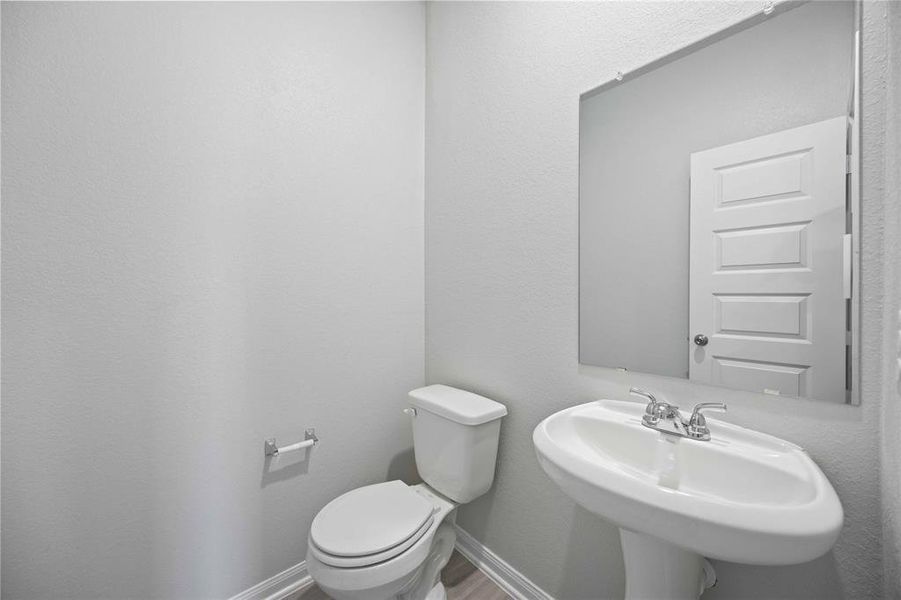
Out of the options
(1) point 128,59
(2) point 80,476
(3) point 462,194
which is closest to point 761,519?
(3) point 462,194

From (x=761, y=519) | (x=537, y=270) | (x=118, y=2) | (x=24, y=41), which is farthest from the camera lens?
(x=537, y=270)

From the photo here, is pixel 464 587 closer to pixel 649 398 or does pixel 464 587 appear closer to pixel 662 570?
pixel 662 570

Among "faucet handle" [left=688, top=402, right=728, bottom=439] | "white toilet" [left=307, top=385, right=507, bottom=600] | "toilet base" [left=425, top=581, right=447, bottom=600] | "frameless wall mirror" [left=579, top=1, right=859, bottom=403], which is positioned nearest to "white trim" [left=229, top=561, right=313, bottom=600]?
"white toilet" [left=307, top=385, right=507, bottom=600]

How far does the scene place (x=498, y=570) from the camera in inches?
55.3

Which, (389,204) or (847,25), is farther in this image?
(389,204)

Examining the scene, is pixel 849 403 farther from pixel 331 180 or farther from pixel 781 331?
pixel 331 180

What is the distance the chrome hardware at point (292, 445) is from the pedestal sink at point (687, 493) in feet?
3.02

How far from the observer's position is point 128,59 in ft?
3.44

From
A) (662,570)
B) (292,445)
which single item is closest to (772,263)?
(662,570)

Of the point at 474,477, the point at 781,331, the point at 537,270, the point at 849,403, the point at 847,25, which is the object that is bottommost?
the point at 474,477

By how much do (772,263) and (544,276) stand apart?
589 mm

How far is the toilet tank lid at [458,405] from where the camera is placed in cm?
126

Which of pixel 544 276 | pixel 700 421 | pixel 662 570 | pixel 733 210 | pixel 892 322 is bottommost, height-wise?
pixel 662 570

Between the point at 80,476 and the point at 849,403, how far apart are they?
190cm
